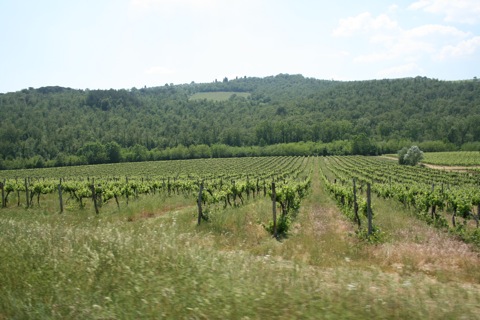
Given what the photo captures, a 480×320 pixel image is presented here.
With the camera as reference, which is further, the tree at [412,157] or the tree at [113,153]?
the tree at [113,153]

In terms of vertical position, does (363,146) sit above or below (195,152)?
above

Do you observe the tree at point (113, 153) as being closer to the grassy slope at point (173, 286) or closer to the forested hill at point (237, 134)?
the forested hill at point (237, 134)

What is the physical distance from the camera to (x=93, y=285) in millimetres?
4965

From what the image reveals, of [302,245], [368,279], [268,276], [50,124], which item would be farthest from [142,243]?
[50,124]

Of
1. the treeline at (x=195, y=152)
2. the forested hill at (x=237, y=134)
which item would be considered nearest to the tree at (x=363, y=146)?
the treeline at (x=195, y=152)

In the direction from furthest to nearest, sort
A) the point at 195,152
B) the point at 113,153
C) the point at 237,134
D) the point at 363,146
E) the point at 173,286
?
the point at 237,134, the point at 195,152, the point at 113,153, the point at 363,146, the point at 173,286

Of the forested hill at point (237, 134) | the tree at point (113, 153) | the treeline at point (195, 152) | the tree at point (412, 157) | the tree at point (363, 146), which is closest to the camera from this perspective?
the tree at point (412, 157)

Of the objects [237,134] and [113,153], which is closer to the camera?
[113,153]

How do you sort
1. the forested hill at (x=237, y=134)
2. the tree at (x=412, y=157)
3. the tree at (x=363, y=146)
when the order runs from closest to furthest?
the tree at (x=412, y=157) < the tree at (x=363, y=146) < the forested hill at (x=237, y=134)

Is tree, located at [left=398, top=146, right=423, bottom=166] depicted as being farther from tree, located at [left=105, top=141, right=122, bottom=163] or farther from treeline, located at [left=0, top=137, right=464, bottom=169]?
tree, located at [left=105, top=141, right=122, bottom=163]

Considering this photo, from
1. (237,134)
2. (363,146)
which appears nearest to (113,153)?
(237,134)

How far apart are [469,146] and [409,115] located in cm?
6205

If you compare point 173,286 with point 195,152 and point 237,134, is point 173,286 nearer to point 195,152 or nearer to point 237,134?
point 195,152

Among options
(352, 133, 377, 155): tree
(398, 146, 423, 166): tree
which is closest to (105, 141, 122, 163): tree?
(352, 133, 377, 155): tree
